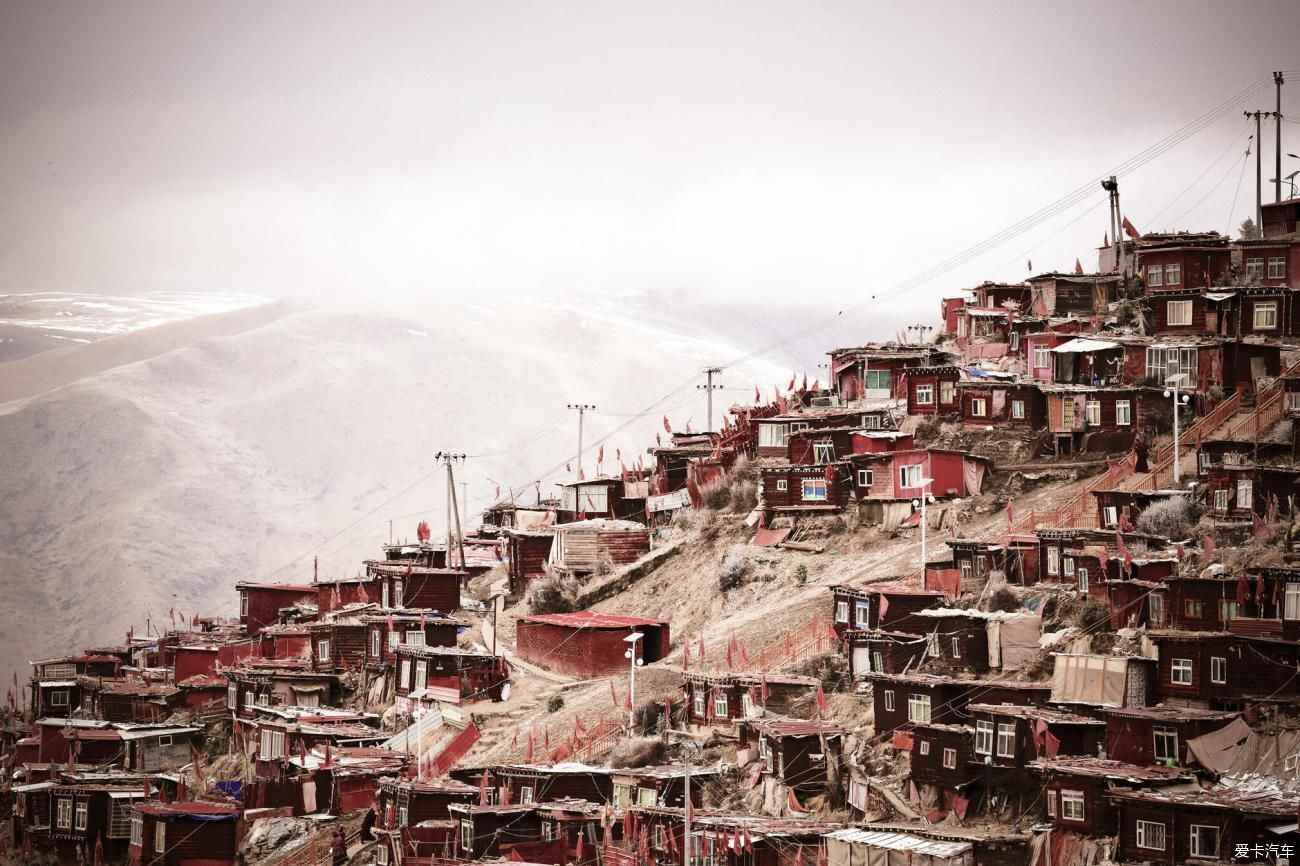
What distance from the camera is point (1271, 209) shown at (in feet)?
236

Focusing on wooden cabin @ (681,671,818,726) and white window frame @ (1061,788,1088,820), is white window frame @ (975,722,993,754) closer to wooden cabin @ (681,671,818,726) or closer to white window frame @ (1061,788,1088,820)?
white window frame @ (1061,788,1088,820)

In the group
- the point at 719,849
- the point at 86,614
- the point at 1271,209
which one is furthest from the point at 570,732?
the point at 86,614

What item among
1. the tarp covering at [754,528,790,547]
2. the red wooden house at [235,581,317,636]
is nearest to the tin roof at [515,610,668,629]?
the tarp covering at [754,528,790,547]

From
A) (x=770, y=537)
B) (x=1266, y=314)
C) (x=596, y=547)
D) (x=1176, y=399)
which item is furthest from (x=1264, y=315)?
(x=596, y=547)

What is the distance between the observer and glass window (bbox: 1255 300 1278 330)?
62844 mm

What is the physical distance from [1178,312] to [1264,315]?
2926 mm

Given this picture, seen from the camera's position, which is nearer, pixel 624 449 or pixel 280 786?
pixel 280 786

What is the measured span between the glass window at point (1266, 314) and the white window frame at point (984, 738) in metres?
29.4

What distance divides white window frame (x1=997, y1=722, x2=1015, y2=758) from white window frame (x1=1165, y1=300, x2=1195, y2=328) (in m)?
29.2

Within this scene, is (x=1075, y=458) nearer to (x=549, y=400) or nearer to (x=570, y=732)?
(x=570, y=732)

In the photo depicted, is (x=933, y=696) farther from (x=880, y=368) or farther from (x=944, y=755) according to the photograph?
(x=880, y=368)

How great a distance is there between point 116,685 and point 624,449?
10326 cm

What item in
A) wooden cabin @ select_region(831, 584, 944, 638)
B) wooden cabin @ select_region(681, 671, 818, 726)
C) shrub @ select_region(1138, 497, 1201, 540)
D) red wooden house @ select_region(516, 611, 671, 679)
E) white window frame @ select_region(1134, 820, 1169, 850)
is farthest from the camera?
red wooden house @ select_region(516, 611, 671, 679)

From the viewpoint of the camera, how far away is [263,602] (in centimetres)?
7969
